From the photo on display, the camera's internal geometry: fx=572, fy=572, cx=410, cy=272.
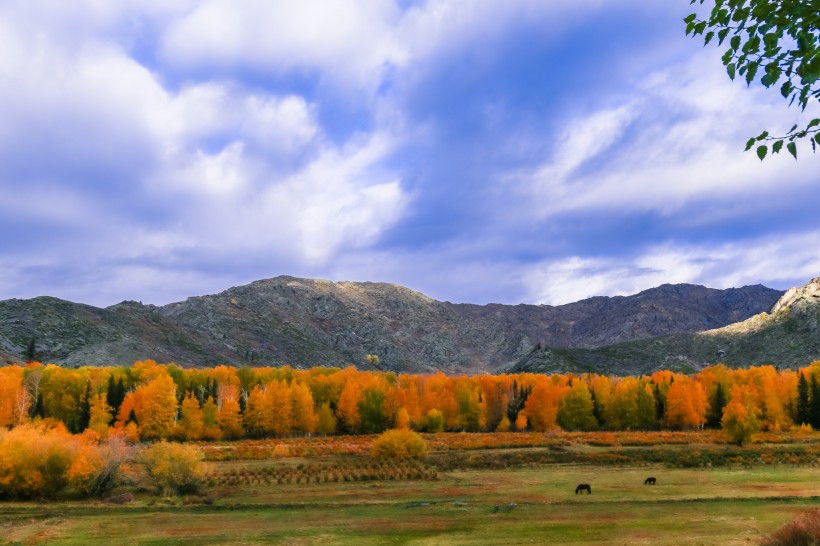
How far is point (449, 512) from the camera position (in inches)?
1439

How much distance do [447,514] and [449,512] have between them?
73cm

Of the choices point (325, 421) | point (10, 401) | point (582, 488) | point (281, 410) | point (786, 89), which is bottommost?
point (582, 488)

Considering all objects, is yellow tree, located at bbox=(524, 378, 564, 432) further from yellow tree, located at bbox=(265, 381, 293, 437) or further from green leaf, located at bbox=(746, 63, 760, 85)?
green leaf, located at bbox=(746, 63, 760, 85)

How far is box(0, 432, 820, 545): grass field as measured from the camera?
29.5 meters

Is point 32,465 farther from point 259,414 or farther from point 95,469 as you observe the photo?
point 259,414

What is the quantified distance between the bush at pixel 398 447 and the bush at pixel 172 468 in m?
26.1

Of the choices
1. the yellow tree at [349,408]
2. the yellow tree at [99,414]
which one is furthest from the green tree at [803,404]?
the yellow tree at [99,414]

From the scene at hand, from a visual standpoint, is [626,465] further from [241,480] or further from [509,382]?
[509,382]

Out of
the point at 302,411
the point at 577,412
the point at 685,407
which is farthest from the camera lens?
the point at 577,412

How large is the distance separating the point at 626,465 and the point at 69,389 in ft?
Result: 302

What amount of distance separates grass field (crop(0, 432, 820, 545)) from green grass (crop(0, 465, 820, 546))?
74 millimetres

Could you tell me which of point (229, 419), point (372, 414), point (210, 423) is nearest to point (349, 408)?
point (372, 414)

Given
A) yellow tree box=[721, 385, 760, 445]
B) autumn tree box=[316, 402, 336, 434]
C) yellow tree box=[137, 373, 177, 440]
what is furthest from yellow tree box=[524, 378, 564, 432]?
yellow tree box=[137, 373, 177, 440]

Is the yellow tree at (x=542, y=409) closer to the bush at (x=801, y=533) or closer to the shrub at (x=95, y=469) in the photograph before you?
the shrub at (x=95, y=469)
